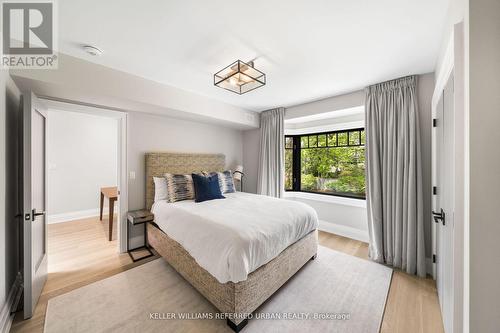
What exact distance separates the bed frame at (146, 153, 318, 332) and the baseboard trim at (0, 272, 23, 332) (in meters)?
1.27

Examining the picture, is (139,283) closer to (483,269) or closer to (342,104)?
(483,269)

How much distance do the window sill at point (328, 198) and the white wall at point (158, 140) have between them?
1938 millimetres

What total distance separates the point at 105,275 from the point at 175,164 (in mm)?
1827

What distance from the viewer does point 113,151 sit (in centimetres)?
498

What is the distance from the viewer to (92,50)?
1.93 m

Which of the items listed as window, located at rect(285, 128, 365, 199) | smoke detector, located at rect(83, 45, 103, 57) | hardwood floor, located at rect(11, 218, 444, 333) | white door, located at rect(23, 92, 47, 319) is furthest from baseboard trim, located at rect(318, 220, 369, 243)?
smoke detector, located at rect(83, 45, 103, 57)

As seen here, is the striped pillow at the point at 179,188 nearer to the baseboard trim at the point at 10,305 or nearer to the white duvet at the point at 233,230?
the white duvet at the point at 233,230

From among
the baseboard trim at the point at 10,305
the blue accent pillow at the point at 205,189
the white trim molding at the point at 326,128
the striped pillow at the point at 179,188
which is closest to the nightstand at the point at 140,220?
the striped pillow at the point at 179,188

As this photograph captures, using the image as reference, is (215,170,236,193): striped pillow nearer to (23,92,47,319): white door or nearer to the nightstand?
the nightstand

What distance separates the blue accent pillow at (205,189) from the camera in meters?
2.93

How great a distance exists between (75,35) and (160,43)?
2.39 ft

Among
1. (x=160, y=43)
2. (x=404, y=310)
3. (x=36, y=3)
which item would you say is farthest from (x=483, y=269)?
(x=36, y=3)

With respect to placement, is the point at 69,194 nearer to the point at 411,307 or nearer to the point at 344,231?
the point at 344,231

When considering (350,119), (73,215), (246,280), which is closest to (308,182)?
(350,119)
